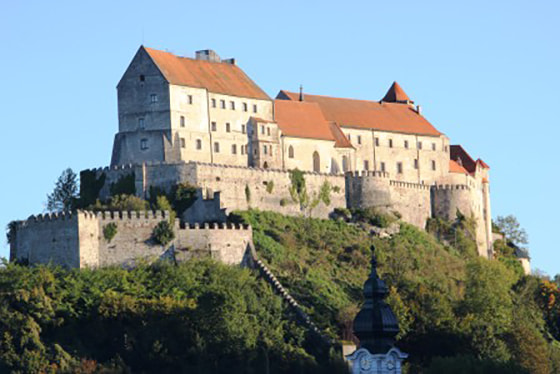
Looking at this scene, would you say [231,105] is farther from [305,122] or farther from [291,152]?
[305,122]

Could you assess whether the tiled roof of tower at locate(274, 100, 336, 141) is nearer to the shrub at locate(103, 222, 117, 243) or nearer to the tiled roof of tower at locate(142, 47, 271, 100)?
the tiled roof of tower at locate(142, 47, 271, 100)

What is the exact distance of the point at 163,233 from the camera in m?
104

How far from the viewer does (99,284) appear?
9888cm

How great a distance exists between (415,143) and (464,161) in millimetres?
8574

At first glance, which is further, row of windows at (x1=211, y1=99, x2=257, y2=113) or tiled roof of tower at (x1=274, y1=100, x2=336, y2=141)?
tiled roof of tower at (x1=274, y1=100, x2=336, y2=141)

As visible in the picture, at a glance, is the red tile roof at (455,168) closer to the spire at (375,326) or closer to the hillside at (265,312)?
the hillside at (265,312)

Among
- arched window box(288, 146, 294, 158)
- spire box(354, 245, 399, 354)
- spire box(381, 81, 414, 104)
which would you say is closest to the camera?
spire box(354, 245, 399, 354)

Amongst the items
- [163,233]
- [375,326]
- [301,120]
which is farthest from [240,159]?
[375,326]

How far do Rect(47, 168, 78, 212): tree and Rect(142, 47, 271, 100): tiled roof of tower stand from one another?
9.27 meters

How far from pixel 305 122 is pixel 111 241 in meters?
23.5

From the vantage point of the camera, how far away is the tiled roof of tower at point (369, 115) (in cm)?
12712

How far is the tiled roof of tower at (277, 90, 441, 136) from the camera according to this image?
417 ft

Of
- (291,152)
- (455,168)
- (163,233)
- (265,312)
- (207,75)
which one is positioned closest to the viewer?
(265,312)

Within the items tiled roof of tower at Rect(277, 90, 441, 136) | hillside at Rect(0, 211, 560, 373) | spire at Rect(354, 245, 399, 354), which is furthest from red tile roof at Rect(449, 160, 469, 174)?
spire at Rect(354, 245, 399, 354)
